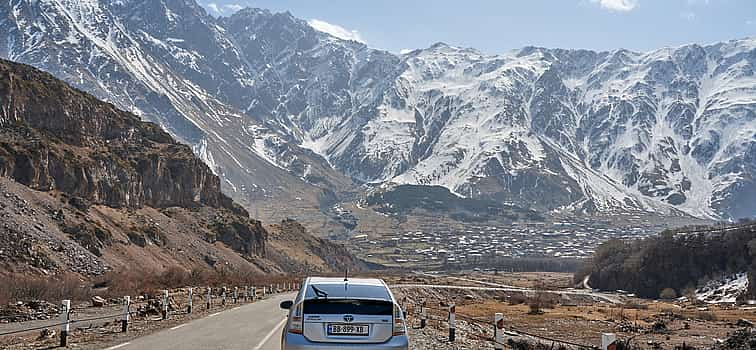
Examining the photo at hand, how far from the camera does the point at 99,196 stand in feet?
303

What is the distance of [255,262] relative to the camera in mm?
119625

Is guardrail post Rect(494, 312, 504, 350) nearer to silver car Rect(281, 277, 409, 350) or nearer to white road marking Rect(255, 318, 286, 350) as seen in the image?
silver car Rect(281, 277, 409, 350)

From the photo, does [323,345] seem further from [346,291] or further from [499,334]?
[499,334]

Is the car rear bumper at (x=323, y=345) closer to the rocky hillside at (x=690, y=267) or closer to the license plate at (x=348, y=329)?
the license plate at (x=348, y=329)

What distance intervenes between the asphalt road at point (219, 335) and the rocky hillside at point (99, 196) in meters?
25.0

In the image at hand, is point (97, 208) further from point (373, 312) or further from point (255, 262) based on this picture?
point (373, 312)

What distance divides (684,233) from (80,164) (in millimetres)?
94403

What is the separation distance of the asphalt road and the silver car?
6.12 metres

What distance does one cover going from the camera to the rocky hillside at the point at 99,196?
58.4 metres

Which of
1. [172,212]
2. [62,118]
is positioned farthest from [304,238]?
[62,118]

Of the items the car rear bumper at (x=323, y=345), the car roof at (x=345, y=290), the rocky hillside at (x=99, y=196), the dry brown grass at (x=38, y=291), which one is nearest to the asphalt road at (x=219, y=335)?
the car roof at (x=345, y=290)

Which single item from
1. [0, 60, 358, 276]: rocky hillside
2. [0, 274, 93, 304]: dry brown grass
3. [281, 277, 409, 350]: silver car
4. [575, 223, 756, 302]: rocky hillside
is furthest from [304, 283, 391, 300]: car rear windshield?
[575, 223, 756, 302]: rocky hillside

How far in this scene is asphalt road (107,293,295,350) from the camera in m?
19.1

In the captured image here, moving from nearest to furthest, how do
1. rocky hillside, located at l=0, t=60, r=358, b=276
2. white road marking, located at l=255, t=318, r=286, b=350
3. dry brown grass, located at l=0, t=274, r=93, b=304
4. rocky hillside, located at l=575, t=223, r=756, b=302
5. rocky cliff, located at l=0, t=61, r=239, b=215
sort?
white road marking, located at l=255, t=318, r=286, b=350 → dry brown grass, located at l=0, t=274, r=93, b=304 → rocky hillside, located at l=0, t=60, r=358, b=276 → rocky cliff, located at l=0, t=61, r=239, b=215 → rocky hillside, located at l=575, t=223, r=756, b=302
